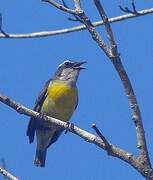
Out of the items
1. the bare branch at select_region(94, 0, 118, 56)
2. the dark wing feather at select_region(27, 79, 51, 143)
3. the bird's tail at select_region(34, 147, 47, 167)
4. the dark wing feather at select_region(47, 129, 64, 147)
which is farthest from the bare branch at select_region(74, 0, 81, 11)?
the dark wing feather at select_region(47, 129, 64, 147)

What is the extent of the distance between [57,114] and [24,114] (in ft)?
14.6

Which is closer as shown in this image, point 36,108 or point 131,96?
point 131,96

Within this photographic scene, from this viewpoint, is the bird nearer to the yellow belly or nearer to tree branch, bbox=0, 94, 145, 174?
the yellow belly

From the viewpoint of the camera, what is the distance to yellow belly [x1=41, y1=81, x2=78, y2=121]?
369 inches

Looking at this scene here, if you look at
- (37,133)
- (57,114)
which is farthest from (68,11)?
(37,133)

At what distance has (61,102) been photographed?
941 centimetres

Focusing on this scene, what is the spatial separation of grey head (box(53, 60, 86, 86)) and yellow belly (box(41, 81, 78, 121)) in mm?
265

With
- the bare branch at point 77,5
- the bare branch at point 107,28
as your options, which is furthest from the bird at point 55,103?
the bare branch at point 107,28

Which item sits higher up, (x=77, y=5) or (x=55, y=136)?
(x=77, y=5)

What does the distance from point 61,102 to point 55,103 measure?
0.10 m

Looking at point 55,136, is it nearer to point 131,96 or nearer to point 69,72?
point 69,72

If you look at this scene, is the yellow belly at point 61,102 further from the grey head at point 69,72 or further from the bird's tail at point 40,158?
the bird's tail at point 40,158

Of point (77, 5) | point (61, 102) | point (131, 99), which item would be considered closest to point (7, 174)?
point (131, 99)

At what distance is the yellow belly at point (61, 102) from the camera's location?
937 cm
